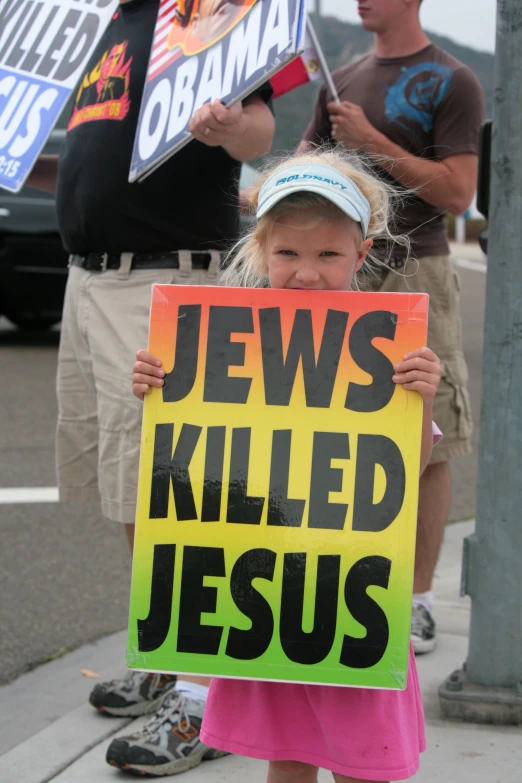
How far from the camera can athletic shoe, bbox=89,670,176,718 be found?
3.11 m

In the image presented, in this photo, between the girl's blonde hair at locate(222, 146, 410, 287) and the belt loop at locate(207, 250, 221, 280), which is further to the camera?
the belt loop at locate(207, 250, 221, 280)

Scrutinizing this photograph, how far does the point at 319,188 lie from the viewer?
208 cm

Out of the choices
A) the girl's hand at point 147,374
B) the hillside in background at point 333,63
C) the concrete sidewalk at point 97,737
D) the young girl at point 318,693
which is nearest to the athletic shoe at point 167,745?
the concrete sidewalk at point 97,737

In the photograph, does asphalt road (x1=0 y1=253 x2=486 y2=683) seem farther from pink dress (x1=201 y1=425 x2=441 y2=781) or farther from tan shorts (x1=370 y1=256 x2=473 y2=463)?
pink dress (x1=201 y1=425 x2=441 y2=781)

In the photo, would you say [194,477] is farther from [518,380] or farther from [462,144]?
[462,144]

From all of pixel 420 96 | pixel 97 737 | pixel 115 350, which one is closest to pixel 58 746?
pixel 97 737

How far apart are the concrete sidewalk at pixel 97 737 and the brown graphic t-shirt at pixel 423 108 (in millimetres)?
1370

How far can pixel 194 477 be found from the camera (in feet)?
6.78

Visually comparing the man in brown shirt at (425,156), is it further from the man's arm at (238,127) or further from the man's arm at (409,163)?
the man's arm at (238,127)

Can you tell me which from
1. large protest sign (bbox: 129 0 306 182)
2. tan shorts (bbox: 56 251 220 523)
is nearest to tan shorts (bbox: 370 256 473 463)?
tan shorts (bbox: 56 251 220 523)

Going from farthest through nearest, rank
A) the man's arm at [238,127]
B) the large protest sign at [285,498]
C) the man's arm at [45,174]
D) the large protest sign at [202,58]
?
the man's arm at [45,174] < the man's arm at [238,127] < the large protest sign at [202,58] < the large protest sign at [285,498]

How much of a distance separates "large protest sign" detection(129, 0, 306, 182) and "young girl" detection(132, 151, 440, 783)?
460mm

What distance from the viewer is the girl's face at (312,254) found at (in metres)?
2.11

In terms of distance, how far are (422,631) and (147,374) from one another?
5.78ft
